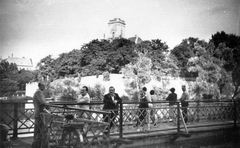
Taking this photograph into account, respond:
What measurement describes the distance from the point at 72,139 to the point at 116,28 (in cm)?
6785

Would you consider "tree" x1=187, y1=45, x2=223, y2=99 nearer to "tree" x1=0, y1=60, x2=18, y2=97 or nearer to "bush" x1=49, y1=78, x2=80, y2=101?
"bush" x1=49, y1=78, x2=80, y2=101

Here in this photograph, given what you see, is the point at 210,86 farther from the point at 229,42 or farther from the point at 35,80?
the point at 35,80

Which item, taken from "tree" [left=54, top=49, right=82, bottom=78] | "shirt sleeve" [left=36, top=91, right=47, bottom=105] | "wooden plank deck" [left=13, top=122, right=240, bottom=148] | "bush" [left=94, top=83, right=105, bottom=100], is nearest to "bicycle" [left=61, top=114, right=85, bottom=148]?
"shirt sleeve" [left=36, top=91, right=47, bottom=105]

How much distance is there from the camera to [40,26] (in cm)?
1412

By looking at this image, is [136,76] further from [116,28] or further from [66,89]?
[116,28]

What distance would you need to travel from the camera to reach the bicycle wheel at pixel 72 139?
4443mm

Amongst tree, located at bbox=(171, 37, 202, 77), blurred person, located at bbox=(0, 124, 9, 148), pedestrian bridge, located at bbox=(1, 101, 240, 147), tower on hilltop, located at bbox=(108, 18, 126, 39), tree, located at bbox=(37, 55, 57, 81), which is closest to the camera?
blurred person, located at bbox=(0, 124, 9, 148)

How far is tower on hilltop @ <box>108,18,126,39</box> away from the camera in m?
71.0

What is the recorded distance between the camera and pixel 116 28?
233 ft

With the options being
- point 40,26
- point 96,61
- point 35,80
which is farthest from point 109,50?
point 40,26

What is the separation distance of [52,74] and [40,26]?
1329 inches

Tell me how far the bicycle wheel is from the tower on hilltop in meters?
66.2

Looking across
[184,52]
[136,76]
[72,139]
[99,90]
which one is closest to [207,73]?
[136,76]

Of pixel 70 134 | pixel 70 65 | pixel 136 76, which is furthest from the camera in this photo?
pixel 70 65
